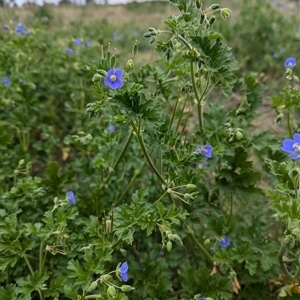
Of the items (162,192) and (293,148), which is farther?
(162,192)

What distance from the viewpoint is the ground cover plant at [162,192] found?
1.80 metres

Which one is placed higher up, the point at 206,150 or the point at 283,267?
the point at 206,150

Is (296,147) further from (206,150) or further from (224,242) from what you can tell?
(224,242)

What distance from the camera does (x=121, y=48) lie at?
210 inches

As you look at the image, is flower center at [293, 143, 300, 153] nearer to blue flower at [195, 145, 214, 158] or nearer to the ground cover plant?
the ground cover plant

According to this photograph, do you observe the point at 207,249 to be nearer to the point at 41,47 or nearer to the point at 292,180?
the point at 292,180

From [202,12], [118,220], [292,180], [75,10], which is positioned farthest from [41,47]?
[75,10]

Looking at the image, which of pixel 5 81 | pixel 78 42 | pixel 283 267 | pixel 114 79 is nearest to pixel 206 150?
pixel 114 79

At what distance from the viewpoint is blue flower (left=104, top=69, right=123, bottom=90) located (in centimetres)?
174

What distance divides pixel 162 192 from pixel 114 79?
909 millimetres

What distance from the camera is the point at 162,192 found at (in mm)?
2477

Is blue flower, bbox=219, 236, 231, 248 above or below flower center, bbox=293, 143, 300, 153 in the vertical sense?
below

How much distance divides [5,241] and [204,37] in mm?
1222

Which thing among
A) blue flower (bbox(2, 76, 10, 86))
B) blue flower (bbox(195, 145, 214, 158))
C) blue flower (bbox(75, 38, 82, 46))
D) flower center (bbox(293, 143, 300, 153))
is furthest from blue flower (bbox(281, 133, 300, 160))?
blue flower (bbox(75, 38, 82, 46))
